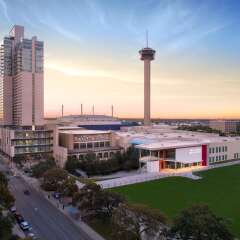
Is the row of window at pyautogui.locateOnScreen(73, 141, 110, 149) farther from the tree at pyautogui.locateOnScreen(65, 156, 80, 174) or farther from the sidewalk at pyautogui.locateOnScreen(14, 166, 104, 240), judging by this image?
the sidewalk at pyautogui.locateOnScreen(14, 166, 104, 240)

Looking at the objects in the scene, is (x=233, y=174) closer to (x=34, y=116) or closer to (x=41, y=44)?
(x=34, y=116)

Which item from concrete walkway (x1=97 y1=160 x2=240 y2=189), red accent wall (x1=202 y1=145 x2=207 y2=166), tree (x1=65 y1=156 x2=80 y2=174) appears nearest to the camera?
concrete walkway (x1=97 y1=160 x2=240 y2=189)

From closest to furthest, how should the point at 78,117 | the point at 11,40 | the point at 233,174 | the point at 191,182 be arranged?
the point at 191,182
the point at 233,174
the point at 11,40
the point at 78,117

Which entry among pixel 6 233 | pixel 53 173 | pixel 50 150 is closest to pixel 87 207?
pixel 6 233

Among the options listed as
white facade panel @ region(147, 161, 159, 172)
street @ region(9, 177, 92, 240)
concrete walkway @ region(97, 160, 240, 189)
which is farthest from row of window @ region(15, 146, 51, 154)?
street @ region(9, 177, 92, 240)

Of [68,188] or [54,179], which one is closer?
[68,188]

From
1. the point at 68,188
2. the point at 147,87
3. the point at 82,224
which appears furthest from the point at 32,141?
the point at 147,87

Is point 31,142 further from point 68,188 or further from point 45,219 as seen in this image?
point 45,219
